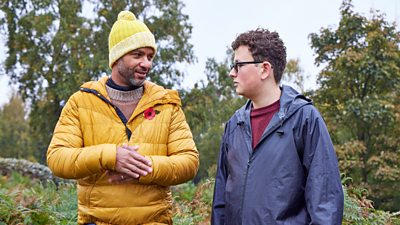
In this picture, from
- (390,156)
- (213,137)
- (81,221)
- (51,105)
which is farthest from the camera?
(213,137)

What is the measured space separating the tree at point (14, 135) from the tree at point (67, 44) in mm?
16178

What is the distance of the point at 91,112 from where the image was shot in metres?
3.75

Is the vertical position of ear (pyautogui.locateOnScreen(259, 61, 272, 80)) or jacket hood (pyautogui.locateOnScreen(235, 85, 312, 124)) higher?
ear (pyautogui.locateOnScreen(259, 61, 272, 80))

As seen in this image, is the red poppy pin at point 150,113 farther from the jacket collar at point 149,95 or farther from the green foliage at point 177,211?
the green foliage at point 177,211

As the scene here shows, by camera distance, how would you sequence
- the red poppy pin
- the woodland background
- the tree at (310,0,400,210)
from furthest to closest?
the tree at (310,0,400,210) → the woodland background → the red poppy pin

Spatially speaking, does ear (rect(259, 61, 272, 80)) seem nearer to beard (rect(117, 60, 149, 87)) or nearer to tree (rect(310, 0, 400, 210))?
beard (rect(117, 60, 149, 87))

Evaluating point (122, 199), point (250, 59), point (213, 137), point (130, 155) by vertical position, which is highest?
point (250, 59)

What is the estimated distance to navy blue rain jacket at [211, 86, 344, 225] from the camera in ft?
10.6

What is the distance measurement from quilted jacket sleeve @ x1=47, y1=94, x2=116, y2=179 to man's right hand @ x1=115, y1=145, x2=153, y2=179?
41 millimetres

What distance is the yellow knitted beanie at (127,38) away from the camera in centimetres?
386

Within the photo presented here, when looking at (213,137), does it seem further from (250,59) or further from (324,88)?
(250,59)

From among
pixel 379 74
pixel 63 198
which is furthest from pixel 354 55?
pixel 63 198

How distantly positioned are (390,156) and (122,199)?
13052 mm

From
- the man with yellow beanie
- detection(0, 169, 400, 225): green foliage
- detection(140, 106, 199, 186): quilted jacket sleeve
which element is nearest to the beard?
the man with yellow beanie
